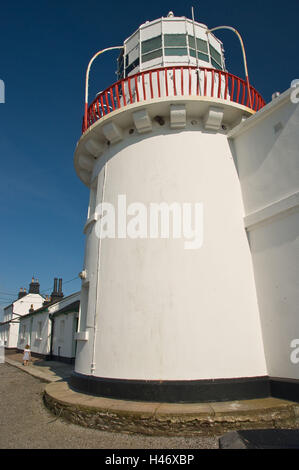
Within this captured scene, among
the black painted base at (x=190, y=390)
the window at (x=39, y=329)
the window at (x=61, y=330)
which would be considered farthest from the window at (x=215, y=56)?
the window at (x=39, y=329)

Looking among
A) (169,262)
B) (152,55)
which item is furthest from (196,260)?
(152,55)

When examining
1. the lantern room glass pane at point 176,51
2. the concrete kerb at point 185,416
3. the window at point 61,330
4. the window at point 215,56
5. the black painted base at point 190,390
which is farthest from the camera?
the window at point 61,330

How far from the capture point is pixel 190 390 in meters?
4.32

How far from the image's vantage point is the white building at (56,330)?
13.2 m

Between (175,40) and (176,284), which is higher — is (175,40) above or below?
above

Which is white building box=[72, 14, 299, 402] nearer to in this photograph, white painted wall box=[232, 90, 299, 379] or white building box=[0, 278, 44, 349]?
white painted wall box=[232, 90, 299, 379]

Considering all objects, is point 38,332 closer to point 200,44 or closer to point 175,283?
point 175,283

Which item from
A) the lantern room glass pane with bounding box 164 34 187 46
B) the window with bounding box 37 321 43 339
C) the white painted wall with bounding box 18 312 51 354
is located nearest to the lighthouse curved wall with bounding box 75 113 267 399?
the lantern room glass pane with bounding box 164 34 187 46

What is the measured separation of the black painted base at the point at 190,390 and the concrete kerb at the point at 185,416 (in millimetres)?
123

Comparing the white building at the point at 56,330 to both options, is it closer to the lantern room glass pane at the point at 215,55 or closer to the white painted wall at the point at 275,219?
the white painted wall at the point at 275,219

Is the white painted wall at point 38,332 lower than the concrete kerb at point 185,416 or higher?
higher

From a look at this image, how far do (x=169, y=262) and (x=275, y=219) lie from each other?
200cm

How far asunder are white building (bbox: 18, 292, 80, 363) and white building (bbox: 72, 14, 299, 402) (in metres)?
7.88
